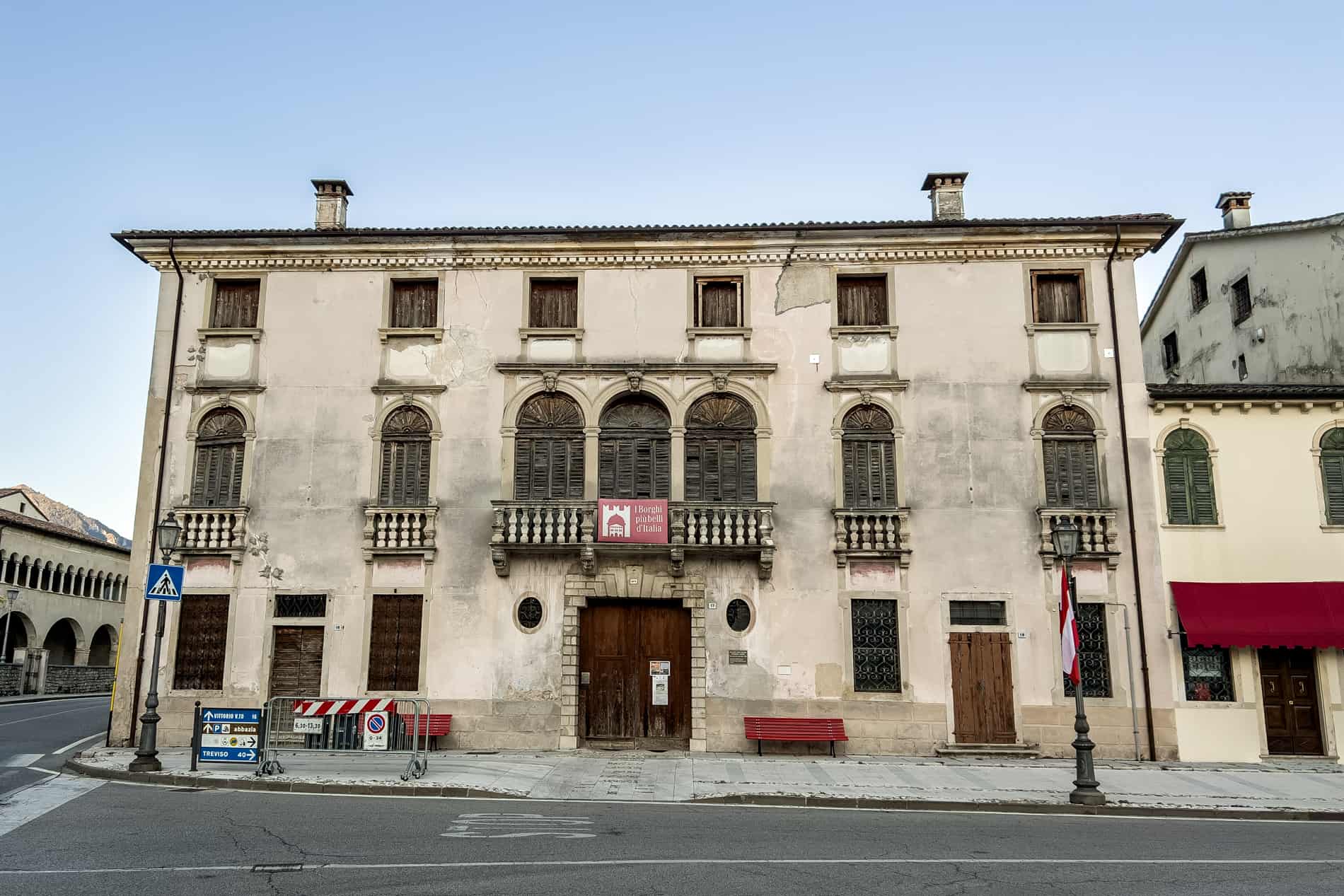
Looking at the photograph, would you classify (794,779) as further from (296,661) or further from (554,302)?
(554,302)

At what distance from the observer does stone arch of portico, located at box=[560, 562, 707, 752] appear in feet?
68.7

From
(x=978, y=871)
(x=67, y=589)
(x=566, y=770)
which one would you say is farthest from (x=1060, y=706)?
(x=67, y=589)

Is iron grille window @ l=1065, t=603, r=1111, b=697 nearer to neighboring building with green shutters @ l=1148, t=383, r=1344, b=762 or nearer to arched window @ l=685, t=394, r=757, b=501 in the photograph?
neighboring building with green shutters @ l=1148, t=383, r=1344, b=762

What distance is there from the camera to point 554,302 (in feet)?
75.2

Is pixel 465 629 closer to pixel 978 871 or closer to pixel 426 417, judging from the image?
pixel 426 417

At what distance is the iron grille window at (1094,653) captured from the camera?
20484mm

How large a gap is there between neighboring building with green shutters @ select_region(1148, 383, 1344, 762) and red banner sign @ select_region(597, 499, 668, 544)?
10.4 meters

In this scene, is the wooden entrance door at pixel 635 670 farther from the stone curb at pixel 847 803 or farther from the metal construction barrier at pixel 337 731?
the stone curb at pixel 847 803

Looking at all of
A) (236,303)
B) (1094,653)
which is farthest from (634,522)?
(236,303)

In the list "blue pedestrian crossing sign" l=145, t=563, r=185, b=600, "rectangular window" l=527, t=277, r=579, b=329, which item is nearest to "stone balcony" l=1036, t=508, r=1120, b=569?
"rectangular window" l=527, t=277, r=579, b=329

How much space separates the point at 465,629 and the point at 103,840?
10455 millimetres

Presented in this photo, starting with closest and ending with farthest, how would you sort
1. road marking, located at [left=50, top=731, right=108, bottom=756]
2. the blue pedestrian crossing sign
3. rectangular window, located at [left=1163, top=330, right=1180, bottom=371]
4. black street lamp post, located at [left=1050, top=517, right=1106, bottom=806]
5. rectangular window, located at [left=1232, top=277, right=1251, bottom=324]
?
black street lamp post, located at [left=1050, top=517, right=1106, bottom=806], the blue pedestrian crossing sign, road marking, located at [left=50, top=731, right=108, bottom=756], rectangular window, located at [left=1232, top=277, right=1251, bottom=324], rectangular window, located at [left=1163, top=330, right=1180, bottom=371]

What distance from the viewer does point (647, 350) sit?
22375mm

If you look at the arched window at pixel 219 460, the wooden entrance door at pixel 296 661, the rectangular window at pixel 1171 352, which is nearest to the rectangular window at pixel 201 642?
the wooden entrance door at pixel 296 661
